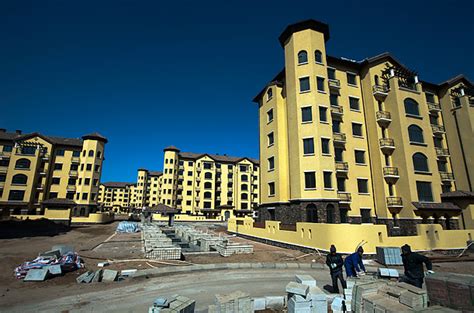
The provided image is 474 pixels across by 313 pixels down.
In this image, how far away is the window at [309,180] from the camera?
2144cm

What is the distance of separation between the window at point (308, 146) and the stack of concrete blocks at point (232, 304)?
58.9ft

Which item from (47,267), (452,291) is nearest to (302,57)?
(452,291)

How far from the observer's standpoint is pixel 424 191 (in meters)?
24.1

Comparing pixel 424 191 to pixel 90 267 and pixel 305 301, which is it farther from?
pixel 90 267

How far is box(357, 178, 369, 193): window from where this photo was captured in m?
24.7

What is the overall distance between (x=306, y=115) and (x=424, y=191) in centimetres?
1504

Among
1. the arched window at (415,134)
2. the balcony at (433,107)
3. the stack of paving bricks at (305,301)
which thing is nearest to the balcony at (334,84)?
the arched window at (415,134)

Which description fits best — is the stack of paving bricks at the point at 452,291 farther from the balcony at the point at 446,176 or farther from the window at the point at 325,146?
the balcony at the point at 446,176

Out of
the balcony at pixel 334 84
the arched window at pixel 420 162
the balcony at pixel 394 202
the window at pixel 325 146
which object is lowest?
the balcony at pixel 394 202

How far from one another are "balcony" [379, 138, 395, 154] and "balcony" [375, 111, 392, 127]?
2.06 metres

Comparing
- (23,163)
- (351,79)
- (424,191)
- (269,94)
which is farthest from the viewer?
(23,163)

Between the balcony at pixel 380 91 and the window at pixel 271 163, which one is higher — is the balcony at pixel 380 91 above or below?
above

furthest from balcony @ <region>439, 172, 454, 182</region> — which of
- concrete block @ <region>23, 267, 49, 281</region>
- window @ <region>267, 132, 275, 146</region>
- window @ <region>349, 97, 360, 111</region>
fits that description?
concrete block @ <region>23, 267, 49, 281</region>

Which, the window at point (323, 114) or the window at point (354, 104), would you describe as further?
the window at point (354, 104)
